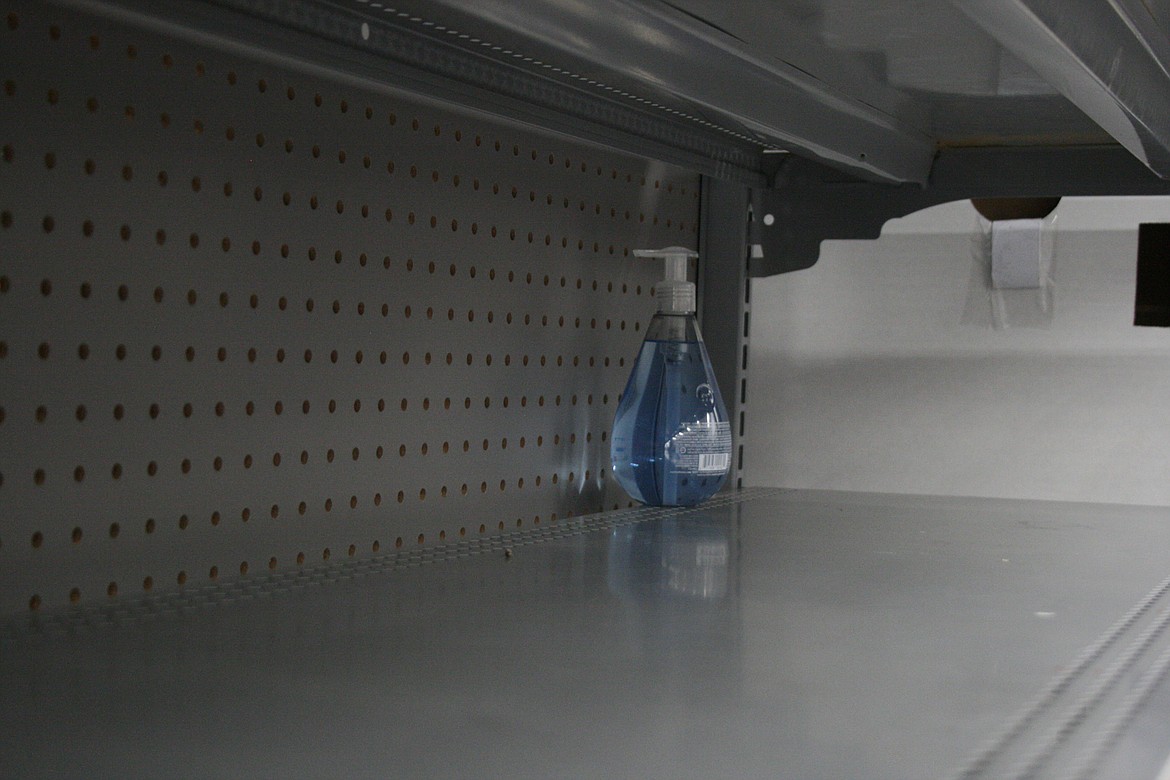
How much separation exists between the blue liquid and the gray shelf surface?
19 cm

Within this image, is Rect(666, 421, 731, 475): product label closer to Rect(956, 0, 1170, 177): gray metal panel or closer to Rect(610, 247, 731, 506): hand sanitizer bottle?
Rect(610, 247, 731, 506): hand sanitizer bottle

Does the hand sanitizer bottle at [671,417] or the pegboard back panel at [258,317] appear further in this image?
the hand sanitizer bottle at [671,417]

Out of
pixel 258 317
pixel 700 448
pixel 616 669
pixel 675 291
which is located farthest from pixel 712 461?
pixel 616 669

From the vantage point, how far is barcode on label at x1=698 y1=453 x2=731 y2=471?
1.21 meters

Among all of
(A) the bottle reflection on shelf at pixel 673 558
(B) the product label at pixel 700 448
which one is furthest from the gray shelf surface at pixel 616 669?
(B) the product label at pixel 700 448

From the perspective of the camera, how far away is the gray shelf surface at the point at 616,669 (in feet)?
1.65

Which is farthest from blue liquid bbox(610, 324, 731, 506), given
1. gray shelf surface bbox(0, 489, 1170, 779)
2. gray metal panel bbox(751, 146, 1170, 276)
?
gray metal panel bbox(751, 146, 1170, 276)

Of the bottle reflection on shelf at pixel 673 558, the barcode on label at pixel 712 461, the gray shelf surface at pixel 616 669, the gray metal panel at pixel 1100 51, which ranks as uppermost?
the gray metal panel at pixel 1100 51

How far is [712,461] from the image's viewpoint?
1.22 meters

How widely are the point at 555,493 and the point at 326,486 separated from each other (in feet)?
1.05

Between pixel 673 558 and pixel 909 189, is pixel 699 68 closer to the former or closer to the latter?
pixel 673 558

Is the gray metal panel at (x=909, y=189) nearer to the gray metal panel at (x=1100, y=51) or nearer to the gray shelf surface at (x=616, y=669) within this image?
the gray metal panel at (x=1100, y=51)

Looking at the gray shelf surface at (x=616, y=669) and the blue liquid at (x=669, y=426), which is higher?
the blue liquid at (x=669, y=426)

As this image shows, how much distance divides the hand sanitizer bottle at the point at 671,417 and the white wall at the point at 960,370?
0.28 meters
